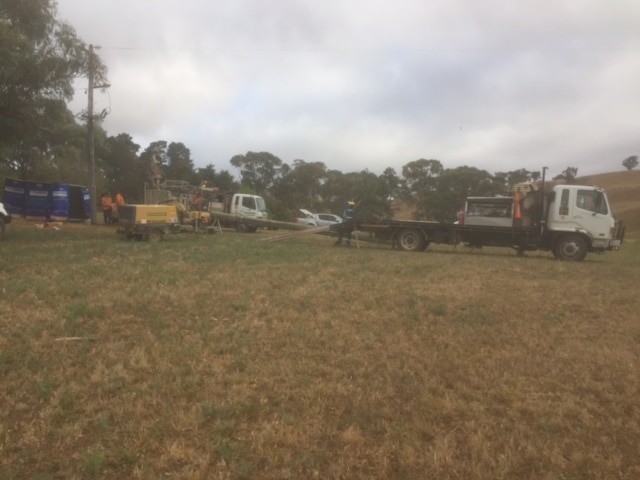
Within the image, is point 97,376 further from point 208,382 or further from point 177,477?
point 177,477

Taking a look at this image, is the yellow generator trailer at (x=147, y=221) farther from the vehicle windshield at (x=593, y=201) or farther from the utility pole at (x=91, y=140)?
the vehicle windshield at (x=593, y=201)

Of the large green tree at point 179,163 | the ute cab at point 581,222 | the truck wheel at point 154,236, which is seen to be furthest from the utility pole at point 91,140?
the large green tree at point 179,163

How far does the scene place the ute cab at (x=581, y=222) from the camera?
53.7 ft

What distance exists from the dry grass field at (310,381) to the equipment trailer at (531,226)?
26.9 ft

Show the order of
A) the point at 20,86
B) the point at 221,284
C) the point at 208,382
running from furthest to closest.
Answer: the point at 20,86, the point at 221,284, the point at 208,382

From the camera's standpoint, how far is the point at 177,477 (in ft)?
10.8

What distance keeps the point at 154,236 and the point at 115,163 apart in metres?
46.0

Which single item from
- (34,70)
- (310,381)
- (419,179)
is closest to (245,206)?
(34,70)

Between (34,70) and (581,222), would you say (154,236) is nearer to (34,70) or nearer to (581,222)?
(34,70)

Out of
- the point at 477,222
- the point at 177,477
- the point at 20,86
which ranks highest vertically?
the point at 20,86

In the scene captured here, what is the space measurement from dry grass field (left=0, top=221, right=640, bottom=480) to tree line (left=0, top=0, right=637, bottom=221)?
9.30 metres

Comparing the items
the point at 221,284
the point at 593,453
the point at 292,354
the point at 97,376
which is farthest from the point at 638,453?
the point at 221,284

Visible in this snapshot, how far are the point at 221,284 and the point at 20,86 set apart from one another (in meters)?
11.2

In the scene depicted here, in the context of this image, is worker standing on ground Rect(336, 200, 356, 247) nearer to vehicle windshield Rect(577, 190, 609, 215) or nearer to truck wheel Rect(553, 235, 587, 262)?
truck wheel Rect(553, 235, 587, 262)
